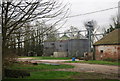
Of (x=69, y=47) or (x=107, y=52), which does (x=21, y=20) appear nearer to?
(x=107, y=52)

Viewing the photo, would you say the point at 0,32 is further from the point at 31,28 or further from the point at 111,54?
the point at 111,54

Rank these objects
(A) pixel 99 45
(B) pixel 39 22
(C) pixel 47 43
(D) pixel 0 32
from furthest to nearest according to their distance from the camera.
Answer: (C) pixel 47 43
(A) pixel 99 45
(B) pixel 39 22
(D) pixel 0 32

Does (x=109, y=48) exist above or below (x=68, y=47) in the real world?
below

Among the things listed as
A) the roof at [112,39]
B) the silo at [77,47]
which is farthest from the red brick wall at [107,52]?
the silo at [77,47]

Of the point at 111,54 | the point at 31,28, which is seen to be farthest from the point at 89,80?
the point at 111,54

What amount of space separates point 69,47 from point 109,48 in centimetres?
1916

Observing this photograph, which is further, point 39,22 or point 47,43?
point 47,43

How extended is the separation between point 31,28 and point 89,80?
4.86m

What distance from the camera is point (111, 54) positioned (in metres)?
29.1

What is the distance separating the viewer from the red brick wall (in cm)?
2823

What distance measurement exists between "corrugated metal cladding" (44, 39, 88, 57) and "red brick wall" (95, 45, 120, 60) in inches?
511

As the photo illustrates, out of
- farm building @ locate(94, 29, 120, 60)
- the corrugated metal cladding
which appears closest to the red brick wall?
farm building @ locate(94, 29, 120, 60)

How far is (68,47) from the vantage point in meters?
48.7

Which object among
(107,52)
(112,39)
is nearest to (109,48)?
(107,52)
